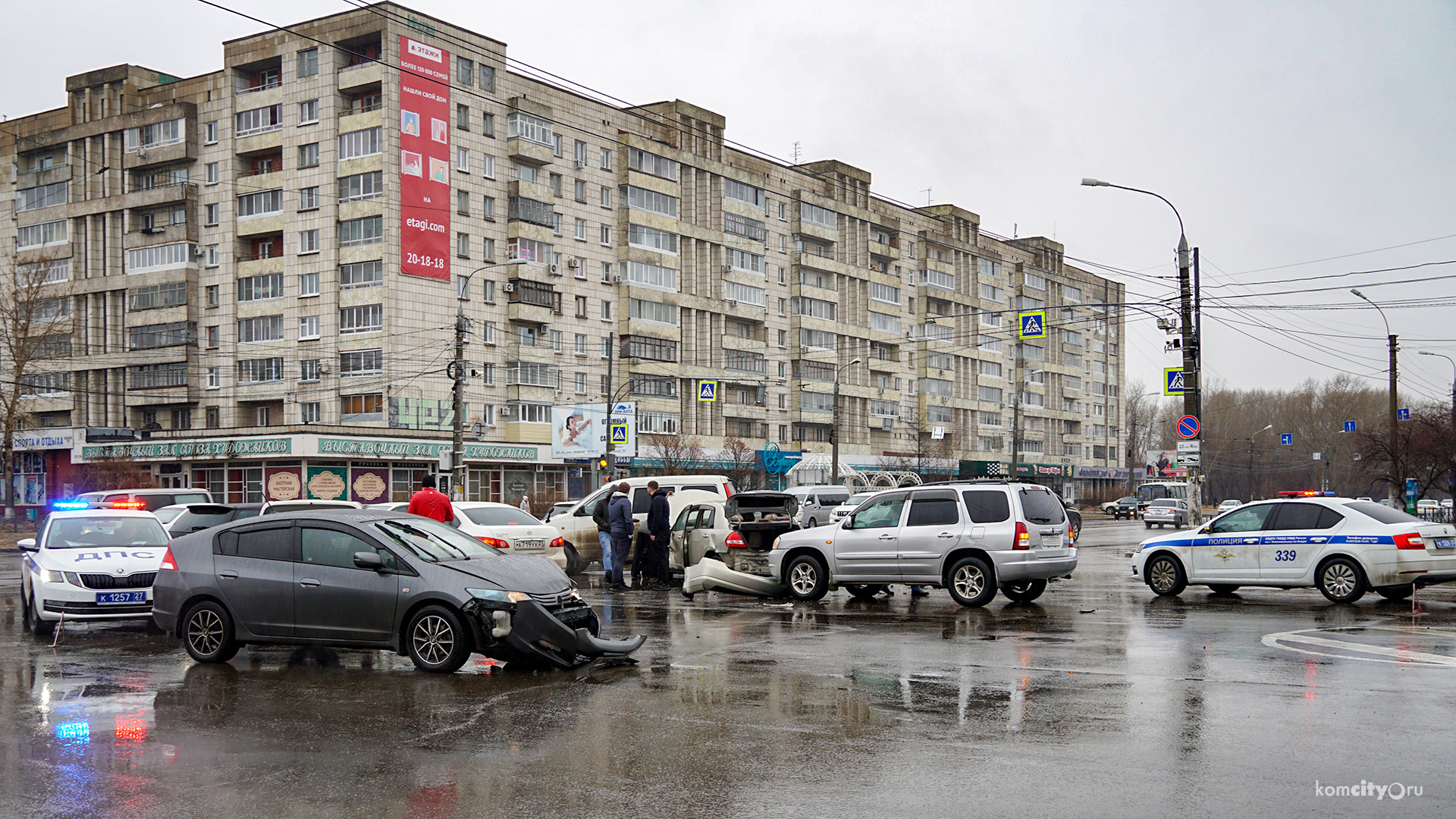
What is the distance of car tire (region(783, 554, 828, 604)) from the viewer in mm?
17438

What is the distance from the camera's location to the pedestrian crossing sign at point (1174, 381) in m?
26.7

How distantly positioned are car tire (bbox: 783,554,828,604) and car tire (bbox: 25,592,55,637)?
10059 millimetres

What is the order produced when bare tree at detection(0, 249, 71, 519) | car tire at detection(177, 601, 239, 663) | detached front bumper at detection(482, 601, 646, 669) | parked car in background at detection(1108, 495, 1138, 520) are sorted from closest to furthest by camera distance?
1. detached front bumper at detection(482, 601, 646, 669)
2. car tire at detection(177, 601, 239, 663)
3. bare tree at detection(0, 249, 71, 519)
4. parked car in background at detection(1108, 495, 1138, 520)

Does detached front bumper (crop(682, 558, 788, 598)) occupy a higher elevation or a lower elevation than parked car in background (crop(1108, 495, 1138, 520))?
higher

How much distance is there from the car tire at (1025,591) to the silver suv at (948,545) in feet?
0.06

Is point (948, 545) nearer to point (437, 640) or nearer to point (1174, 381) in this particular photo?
point (437, 640)

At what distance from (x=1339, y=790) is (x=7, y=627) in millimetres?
15621

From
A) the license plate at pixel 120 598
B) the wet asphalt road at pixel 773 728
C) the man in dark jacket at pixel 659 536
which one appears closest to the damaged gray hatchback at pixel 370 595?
the wet asphalt road at pixel 773 728

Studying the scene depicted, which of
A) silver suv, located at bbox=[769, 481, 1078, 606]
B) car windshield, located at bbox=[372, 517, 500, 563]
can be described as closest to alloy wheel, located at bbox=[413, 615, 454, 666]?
car windshield, located at bbox=[372, 517, 500, 563]

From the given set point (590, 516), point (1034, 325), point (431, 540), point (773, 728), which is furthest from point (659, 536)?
point (1034, 325)

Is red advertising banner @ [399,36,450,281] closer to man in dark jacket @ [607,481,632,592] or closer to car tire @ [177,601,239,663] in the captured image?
man in dark jacket @ [607,481,632,592]

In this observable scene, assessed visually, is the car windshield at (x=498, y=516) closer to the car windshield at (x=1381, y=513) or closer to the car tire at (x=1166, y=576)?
the car tire at (x=1166, y=576)

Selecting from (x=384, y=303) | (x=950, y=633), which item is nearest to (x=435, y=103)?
(x=384, y=303)

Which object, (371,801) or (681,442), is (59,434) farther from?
(371,801)
